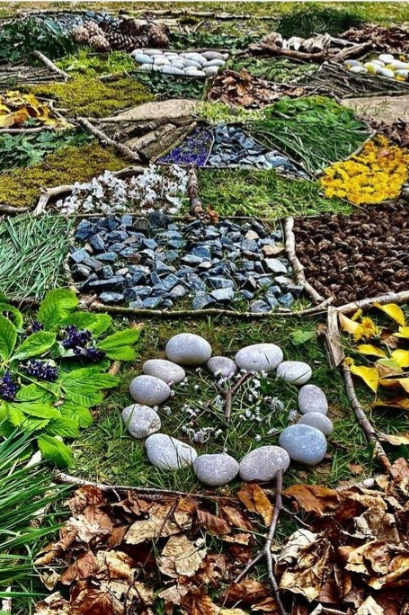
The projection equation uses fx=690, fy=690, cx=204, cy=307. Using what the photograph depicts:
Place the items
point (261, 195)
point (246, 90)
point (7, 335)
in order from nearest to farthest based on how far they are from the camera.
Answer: point (7, 335)
point (261, 195)
point (246, 90)

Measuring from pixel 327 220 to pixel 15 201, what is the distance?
2.31 metres

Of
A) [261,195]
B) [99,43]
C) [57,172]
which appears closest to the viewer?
[261,195]

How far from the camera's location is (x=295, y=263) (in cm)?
447

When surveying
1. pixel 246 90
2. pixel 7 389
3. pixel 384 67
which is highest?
pixel 7 389

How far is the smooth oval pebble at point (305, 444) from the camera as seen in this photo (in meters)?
3.10

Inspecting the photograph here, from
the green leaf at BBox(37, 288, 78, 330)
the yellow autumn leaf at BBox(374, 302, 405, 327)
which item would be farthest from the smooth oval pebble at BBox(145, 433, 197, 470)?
the yellow autumn leaf at BBox(374, 302, 405, 327)

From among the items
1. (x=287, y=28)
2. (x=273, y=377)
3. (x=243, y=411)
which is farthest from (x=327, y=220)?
(x=287, y=28)

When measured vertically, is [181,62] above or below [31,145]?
below

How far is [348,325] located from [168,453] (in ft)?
4.53

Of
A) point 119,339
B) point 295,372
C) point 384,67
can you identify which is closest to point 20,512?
point 119,339

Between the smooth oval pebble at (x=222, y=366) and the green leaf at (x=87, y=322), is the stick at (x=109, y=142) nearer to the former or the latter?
the green leaf at (x=87, y=322)

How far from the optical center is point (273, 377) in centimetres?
361

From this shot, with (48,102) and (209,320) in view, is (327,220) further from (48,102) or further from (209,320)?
(48,102)

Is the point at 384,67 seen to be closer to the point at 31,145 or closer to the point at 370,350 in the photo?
the point at 31,145
